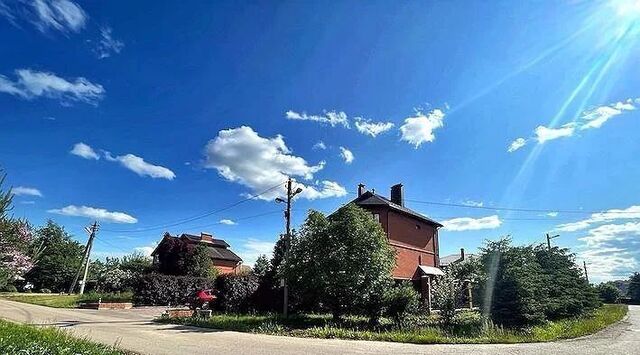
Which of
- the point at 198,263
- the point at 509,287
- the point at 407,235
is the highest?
the point at 407,235

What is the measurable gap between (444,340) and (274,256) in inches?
605

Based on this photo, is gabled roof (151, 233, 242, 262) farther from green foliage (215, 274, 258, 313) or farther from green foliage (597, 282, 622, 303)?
green foliage (597, 282, 622, 303)

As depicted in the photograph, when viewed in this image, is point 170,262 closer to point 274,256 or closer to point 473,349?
point 274,256

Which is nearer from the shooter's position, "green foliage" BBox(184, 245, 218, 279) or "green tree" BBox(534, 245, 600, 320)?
"green tree" BBox(534, 245, 600, 320)

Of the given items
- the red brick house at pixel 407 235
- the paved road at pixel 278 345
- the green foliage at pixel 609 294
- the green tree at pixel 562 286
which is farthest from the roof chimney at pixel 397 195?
the green foliage at pixel 609 294

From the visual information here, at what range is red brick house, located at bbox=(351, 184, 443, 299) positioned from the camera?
3206 cm

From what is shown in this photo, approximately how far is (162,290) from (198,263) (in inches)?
275

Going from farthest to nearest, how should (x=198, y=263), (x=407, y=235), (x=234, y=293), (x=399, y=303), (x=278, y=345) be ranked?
(x=198, y=263) < (x=407, y=235) < (x=234, y=293) < (x=399, y=303) < (x=278, y=345)

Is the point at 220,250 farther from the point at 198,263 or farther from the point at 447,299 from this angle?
the point at 447,299

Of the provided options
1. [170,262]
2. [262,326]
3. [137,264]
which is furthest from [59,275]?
[262,326]

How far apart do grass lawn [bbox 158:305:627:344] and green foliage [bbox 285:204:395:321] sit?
1118mm

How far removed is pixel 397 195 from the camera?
38.0 m

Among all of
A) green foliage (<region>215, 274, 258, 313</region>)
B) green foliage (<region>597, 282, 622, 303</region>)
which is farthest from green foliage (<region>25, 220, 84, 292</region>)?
green foliage (<region>597, 282, 622, 303</region>)

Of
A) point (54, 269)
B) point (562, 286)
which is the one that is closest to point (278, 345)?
point (562, 286)
